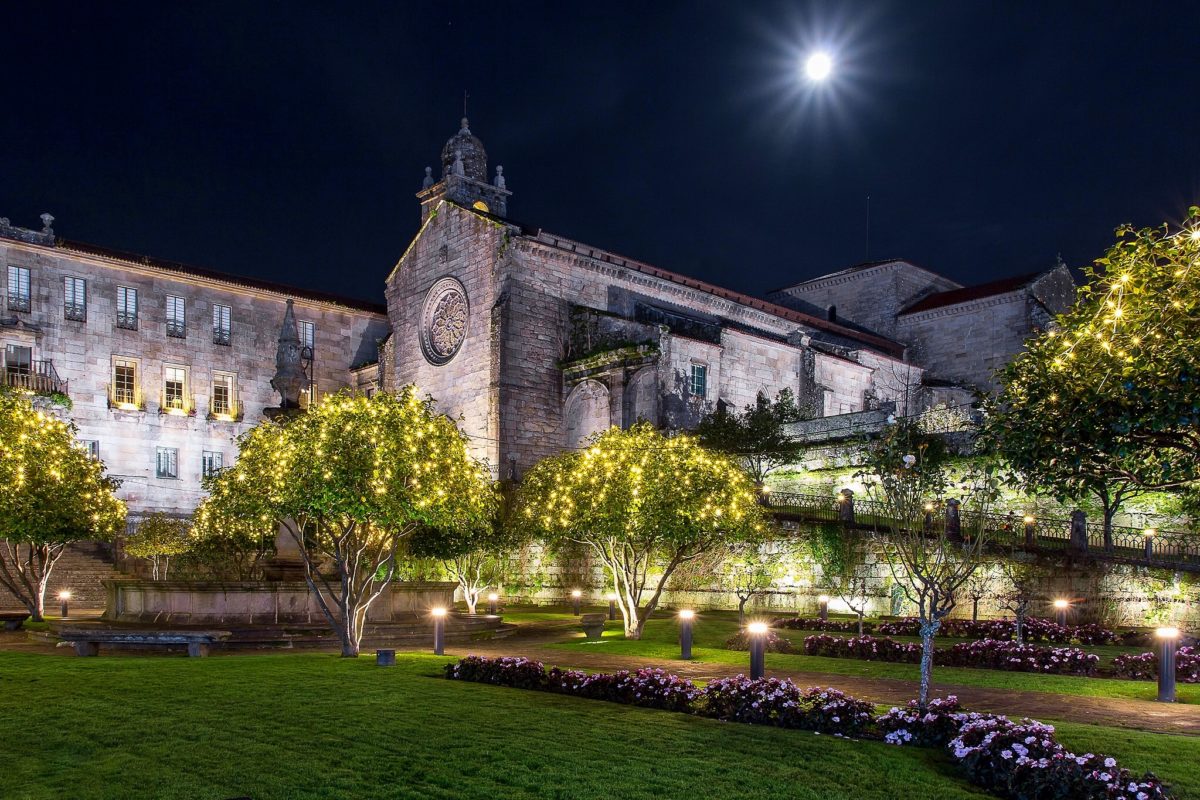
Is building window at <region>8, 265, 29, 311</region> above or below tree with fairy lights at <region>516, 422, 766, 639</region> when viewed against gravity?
above

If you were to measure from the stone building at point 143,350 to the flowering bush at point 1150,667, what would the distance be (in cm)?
4058

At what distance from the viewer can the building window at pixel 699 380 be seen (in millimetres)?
44469

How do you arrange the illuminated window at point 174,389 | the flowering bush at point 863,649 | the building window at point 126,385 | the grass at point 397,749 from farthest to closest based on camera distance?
1. the illuminated window at point 174,389
2. the building window at point 126,385
3. the flowering bush at point 863,649
4. the grass at point 397,749

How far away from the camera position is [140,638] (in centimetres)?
1958

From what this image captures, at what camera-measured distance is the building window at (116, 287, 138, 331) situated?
48.7m

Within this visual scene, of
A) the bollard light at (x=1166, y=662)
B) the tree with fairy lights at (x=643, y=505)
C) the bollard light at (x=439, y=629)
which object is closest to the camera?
the bollard light at (x=1166, y=662)

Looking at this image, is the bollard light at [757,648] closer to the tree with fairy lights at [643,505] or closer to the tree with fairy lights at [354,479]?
the tree with fairy lights at [354,479]

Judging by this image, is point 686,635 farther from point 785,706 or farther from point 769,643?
point 785,706

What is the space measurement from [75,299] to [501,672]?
40.3 m

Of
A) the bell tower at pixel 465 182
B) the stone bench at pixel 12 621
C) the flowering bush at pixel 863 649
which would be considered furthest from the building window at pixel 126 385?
the flowering bush at pixel 863 649

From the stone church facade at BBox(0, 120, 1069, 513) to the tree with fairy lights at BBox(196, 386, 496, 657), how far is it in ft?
74.6

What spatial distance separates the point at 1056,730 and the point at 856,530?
18994 mm

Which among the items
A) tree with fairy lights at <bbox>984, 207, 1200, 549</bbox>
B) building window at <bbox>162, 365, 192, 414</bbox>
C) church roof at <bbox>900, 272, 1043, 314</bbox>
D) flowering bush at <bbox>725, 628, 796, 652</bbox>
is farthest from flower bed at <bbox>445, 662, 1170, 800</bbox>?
church roof at <bbox>900, 272, 1043, 314</bbox>

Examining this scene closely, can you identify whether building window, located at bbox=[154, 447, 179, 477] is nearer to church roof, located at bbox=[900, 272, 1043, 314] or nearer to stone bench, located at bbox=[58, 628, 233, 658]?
stone bench, located at bbox=[58, 628, 233, 658]
